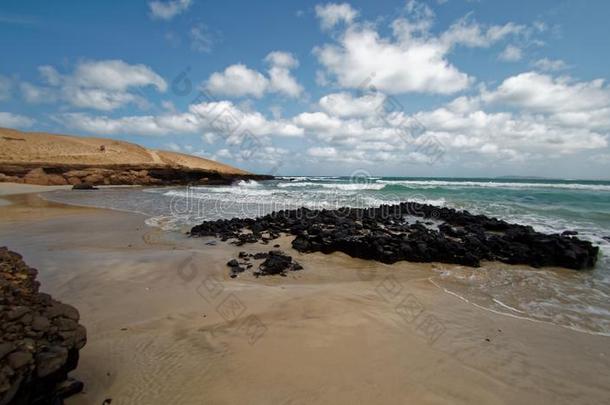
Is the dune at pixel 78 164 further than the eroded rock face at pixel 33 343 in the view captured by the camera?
Yes

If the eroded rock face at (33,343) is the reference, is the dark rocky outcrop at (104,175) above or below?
above

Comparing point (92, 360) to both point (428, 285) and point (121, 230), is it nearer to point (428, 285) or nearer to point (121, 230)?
point (428, 285)

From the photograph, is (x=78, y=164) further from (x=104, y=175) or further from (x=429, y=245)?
(x=429, y=245)

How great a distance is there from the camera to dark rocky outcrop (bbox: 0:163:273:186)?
119 ft

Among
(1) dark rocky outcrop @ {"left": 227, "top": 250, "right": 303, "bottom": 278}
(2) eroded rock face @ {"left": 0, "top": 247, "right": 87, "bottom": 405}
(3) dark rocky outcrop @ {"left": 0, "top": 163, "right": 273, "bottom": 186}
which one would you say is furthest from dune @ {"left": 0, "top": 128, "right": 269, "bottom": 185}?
(2) eroded rock face @ {"left": 0, "top": 247, "right": 87, "bottom": 405}

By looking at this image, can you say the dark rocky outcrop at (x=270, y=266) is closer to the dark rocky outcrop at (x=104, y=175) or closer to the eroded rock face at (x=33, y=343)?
the eroded rock face at (x=33, y=343)

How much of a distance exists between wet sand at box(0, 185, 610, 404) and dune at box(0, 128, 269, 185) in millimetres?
40954

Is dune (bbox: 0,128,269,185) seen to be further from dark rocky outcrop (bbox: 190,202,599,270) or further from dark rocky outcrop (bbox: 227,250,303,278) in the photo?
dark rocky outcrop (bbox: 227,250,303,278)

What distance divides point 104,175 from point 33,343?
47.4 m

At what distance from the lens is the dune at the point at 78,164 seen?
37344 mm

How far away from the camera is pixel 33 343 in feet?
7.09

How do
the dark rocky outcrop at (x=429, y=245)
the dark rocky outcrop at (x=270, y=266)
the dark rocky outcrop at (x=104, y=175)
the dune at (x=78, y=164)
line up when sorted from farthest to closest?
1. the dune at (x=78, y=164)
2. the dark rocky outcrop at (x=104, y=175)
3. the dark rocky outcrop at (x=429, y=245)
4. the dark rocky outcrop at (x=270, y=266)

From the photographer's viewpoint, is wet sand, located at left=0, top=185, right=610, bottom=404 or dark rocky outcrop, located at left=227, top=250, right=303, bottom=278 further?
dark rocky outcrop, located at left=227, top=250, right=303, bottom=278

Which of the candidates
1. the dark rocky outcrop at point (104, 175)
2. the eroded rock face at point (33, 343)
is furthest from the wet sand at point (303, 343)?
the dark rocky outcrop at point (104, 175)
